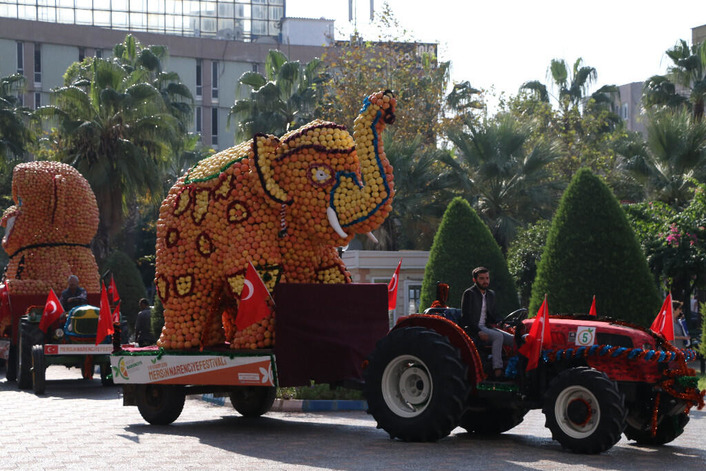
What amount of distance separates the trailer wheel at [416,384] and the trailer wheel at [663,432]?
1.73 meters

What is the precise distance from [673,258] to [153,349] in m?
13.5

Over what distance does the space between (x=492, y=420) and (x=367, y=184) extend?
2991mm

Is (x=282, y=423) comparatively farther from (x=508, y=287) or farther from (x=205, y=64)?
(x=205, y=64)

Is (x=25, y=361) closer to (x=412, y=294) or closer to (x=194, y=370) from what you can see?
(x=194, y=370)

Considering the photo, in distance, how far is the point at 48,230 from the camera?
68.8 feet

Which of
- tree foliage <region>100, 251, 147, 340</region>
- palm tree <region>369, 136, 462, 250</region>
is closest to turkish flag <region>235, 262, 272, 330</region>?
palm tree <region>369, 136, 462, 250</region>

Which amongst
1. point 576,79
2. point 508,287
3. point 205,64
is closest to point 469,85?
point 576,79

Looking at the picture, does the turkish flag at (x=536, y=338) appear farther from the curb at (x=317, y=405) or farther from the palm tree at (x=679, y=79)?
the palm tree at (x=679, y=79)

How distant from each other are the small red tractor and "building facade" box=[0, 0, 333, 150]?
51.4m

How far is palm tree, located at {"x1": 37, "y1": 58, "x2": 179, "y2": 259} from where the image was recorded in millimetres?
32375

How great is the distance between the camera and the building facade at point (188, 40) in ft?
195

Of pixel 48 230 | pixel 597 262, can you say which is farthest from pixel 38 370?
pixel 597 262

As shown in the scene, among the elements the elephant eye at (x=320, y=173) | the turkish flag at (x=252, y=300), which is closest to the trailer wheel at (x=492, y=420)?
the turkish flag at (x=252, y=300)

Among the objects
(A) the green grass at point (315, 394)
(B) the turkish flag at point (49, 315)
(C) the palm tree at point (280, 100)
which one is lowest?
(A) the green grass at point (315, 394)
